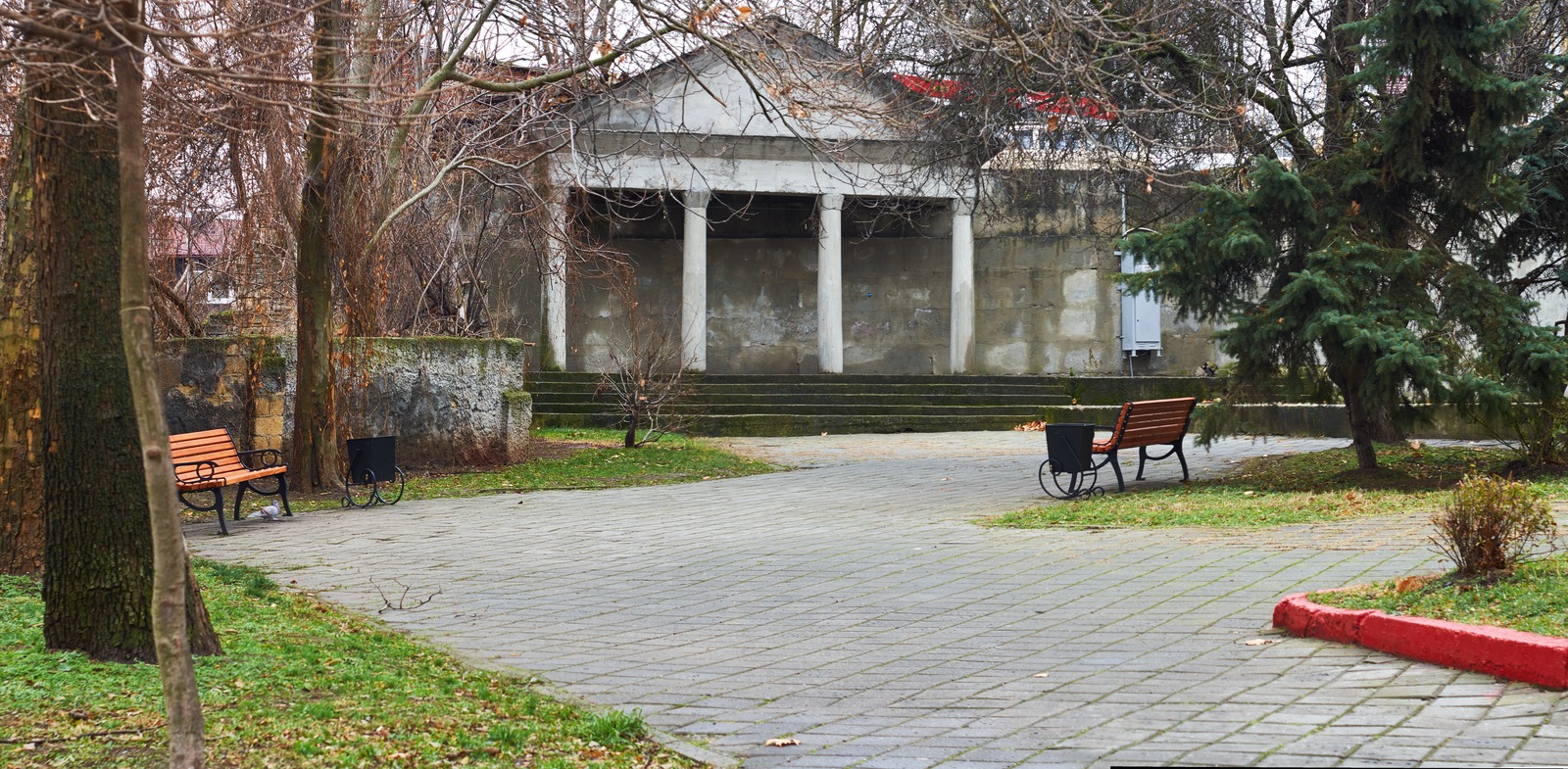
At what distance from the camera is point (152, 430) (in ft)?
11.3

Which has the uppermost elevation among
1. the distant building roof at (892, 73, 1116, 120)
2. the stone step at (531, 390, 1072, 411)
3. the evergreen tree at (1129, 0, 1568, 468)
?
the distant building roof at (892, 73, 1116, 120)

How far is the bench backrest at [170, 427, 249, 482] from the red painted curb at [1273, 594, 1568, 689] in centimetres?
818

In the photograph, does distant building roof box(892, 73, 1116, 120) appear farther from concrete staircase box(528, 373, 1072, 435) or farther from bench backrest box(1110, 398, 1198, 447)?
concrete staircase box(528, 373, 1072, 435)

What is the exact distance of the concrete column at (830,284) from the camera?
93.4ft

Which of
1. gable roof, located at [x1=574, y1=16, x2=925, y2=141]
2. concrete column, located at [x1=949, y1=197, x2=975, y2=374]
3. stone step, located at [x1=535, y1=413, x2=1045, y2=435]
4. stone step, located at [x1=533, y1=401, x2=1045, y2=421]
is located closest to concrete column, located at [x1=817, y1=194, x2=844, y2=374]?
gable roof, located at [x1=574, y1=16, x2=925, y2=141]

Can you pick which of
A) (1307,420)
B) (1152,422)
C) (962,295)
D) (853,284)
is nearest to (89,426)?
(1152,422)

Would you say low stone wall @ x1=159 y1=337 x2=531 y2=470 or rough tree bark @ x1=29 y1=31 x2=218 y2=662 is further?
low stone wall @ x1=159 y1=337 x2=531 y2=470

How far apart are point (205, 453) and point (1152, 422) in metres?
8.49

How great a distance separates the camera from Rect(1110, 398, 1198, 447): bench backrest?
12.8 metres

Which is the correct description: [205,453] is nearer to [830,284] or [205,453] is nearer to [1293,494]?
[1293,494]

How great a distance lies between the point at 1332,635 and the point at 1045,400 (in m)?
20.5

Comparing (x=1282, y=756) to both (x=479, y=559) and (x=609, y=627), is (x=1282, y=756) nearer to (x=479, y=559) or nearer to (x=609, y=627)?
(x=609, y=627)

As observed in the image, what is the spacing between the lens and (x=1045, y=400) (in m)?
26.4

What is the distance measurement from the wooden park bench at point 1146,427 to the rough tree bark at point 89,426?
887 centimetres
